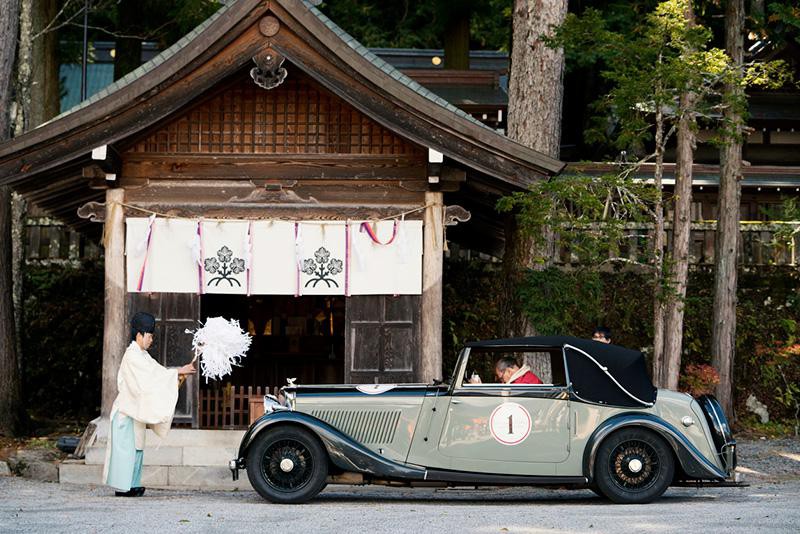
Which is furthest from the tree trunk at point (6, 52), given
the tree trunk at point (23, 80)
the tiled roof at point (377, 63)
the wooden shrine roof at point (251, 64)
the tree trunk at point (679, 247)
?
the tree trunk at point (679, 247)

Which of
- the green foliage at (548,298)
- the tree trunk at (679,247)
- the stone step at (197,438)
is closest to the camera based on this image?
the stone step at (197,438)

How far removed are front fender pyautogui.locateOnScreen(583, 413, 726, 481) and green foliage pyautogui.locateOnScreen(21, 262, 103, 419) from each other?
11.6 meters

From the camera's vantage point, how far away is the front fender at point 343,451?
10852mm

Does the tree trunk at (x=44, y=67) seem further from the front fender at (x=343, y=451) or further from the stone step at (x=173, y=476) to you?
the front fender at (x=343, y=451)

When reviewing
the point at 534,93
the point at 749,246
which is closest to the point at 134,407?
the point at 534,93

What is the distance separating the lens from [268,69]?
13812 mm

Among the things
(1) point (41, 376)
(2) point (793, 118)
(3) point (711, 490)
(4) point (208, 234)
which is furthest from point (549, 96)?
(2) point (793, 118)

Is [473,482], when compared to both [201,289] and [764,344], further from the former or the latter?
[764,344]

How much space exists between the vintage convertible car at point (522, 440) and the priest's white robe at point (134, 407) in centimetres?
125

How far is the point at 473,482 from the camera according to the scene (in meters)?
10.9

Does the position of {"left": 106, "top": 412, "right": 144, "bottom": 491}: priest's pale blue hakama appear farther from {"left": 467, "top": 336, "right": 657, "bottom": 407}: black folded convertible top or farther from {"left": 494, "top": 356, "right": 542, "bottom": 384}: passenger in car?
{"left": 494, "top": 356, "right": 542, "bottom": 384}: passenger in car

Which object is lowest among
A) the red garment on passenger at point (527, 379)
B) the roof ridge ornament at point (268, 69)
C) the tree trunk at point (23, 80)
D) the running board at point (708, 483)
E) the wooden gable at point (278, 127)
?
the running board at point (708, 483)

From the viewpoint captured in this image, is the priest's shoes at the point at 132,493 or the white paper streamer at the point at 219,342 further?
the priest's shoes at the point at 132,493

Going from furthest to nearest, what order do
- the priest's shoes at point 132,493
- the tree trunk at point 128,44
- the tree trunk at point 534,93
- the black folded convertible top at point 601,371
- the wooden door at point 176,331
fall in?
the tree trunk at point 128,44, the tree trunk at point 534,93, the wooden door at point 176,331, the priest's shoes at point 132,493, the black folded convertible top at point 601,371
